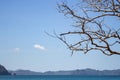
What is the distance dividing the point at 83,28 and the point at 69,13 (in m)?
0.54

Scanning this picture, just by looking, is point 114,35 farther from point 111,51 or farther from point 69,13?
point 69,13

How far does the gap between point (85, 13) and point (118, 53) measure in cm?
112

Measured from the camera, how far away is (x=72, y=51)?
18.2ft

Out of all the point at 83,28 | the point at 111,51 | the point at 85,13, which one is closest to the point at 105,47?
the point at 111,51

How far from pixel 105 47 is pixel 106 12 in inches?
26.9

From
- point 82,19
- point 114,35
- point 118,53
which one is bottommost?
point 118,53

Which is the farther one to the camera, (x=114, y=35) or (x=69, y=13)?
(x=69, y=13)

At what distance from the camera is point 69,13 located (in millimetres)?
5633

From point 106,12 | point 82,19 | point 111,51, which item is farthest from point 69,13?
point 111,51

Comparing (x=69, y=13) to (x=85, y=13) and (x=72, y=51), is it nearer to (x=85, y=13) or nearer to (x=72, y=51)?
(x=85, y=13)

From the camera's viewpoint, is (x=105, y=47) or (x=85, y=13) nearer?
(x=105, y=47)

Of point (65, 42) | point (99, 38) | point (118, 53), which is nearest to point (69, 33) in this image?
point (65, 42)

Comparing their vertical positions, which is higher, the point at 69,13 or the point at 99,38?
the point at 69,13

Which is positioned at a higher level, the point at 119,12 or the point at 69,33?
the point at 119,12
